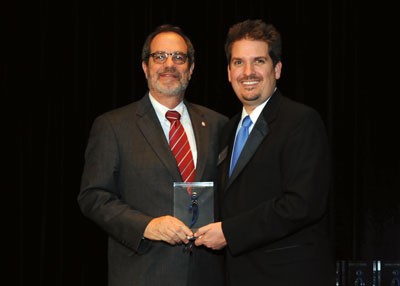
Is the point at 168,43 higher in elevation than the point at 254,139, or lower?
higher

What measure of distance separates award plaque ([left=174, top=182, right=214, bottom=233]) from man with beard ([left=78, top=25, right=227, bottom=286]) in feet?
0.19

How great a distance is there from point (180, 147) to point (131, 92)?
1.82 m

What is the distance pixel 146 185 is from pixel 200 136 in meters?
0.36

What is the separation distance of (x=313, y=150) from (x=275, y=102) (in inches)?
11.7

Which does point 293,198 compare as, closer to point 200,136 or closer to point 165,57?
point 200,136

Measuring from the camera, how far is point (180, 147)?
259 cm

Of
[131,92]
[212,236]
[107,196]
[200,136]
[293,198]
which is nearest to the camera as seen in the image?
[293,198]

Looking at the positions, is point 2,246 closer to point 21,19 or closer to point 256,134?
point 21,19

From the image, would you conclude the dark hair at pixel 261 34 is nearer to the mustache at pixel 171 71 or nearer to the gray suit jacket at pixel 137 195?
the mustache at pixel 171 71

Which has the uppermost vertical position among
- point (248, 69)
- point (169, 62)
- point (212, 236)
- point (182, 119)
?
point (169, 62)

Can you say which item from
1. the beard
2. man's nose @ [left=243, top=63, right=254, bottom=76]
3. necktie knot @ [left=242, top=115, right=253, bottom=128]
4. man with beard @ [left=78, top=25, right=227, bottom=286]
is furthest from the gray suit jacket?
man's nose @ [left=243, top=63, right=254, bottom=76]

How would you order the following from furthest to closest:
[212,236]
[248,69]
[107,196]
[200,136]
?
[200,136] → [107,196] → [248,69] → [212,236]

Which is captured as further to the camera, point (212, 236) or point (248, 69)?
point (248, 69)

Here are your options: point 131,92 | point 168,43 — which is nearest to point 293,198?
point 168,43
